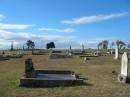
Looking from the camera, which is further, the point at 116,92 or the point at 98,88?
the point at 98,88

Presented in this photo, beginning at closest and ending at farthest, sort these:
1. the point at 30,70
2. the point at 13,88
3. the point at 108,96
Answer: the point at 108,96 → the point at 13,88 → the point at 30,70

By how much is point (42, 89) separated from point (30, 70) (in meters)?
3.48

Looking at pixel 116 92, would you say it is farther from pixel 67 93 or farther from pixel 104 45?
pixel 104 45

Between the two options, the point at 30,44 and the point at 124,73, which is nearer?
the point at 124,73

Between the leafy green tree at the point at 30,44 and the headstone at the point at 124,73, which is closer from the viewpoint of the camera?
the headstone at the point at 124,73

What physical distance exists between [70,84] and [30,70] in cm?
301

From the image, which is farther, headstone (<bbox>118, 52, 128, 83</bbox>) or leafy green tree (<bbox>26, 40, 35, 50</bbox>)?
leafy green tree (<bbox>26, 40, 35, 50</bbox>)

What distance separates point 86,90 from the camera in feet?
42.7

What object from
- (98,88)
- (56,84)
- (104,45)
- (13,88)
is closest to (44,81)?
(56,84)

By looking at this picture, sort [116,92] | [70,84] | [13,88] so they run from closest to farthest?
[116,92] → [13,88] → [70,84]

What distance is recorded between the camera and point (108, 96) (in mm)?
11555

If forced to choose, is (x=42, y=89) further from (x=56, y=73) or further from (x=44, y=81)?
(x=56, y=73)

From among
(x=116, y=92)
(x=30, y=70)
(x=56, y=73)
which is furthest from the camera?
(x=56, y=73)

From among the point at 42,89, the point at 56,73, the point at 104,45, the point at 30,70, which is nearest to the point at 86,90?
the point at 42,89
